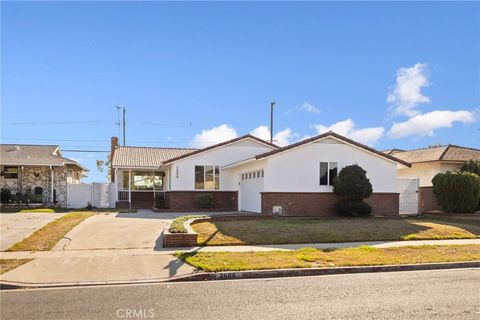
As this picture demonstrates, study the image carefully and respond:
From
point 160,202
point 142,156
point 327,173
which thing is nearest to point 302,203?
point 327,173

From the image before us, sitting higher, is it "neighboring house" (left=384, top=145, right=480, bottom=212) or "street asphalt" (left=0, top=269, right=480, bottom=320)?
"neighboring house" (left=384, top=145, right=480, bottom=212)

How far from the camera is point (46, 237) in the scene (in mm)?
14867

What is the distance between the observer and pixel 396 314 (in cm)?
666

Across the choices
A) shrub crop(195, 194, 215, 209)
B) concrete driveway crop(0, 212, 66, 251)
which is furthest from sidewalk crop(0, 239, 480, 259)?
shrub crop(195, 194, 215, 209)

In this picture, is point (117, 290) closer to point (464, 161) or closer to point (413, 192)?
point (413, 192)

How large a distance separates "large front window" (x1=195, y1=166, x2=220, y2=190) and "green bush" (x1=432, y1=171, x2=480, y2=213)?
503 inches

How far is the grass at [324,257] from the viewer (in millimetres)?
10461

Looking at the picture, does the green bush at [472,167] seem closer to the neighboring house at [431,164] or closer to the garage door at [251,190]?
the neighboring house at [431,164]

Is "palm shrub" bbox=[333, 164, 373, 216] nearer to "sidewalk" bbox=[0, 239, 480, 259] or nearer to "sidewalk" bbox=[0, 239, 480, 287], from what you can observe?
"sidewalk" bbox=[0, 239, 480, 259]

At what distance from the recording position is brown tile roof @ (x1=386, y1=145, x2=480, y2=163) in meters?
26.9

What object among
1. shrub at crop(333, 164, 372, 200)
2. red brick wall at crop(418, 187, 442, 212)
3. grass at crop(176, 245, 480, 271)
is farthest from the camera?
red brick wall at crop(418, 187, 442, 212)

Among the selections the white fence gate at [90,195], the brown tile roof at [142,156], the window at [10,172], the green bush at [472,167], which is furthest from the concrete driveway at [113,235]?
the green bush at [472,167]
